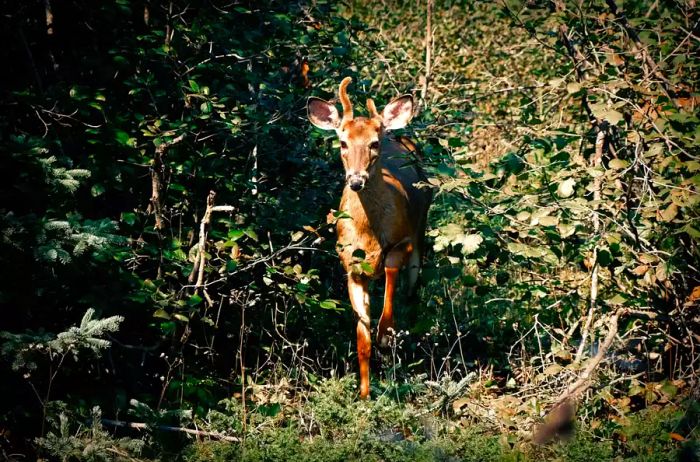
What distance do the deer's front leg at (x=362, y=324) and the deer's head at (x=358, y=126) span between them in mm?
857

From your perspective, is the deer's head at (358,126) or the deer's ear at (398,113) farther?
the deer's ear at (398,113)

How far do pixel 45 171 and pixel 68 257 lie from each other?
0.62 metres

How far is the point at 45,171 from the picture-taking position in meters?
5.24

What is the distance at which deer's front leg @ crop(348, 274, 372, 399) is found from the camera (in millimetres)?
6898

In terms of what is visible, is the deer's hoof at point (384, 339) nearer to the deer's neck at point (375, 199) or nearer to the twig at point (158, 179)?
the deer's neck at point (375, 199)

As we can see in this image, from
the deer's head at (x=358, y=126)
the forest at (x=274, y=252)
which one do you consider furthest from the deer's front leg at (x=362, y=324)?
the deer's head at (x=358, y=126)

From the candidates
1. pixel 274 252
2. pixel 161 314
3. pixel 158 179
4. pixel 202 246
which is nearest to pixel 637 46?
pixel 274 252

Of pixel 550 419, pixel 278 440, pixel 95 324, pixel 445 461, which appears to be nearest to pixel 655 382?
pixel 550 419

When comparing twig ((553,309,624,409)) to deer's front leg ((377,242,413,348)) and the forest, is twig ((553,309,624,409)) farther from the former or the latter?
deer's front leg ((377,242,413,348))

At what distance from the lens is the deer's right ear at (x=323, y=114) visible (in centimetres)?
741

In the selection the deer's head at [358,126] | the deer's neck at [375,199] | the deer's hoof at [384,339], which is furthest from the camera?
the deer's neck at [375,199]

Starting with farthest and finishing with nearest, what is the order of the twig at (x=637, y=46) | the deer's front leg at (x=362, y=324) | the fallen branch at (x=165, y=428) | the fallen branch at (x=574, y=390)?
the deer's front leg at (x=362, y=324) → the twig at (x=637, y=46) → the fallen branch at (x=165, y=428) → the fallen branch at (x=574, y=390)

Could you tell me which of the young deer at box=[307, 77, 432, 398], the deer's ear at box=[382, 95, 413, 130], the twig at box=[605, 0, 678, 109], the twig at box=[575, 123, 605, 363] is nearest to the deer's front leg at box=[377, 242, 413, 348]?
the young deer at box=[307, 77, 432, 398]

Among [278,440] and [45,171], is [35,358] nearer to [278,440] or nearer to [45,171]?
[45,171]
